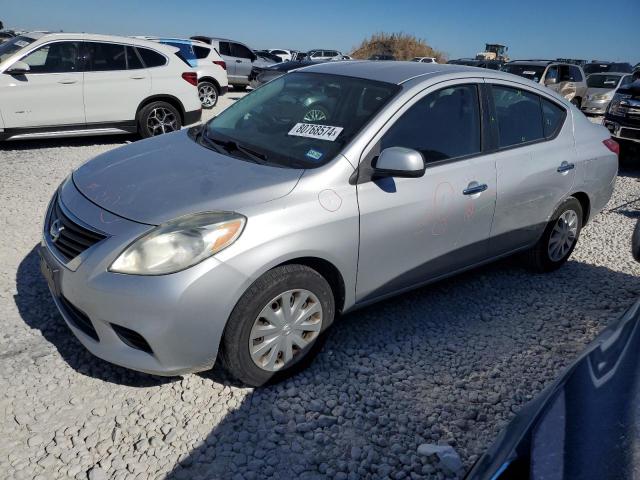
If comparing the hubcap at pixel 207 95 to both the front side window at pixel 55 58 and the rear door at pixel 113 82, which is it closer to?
the rear door at pixel 113 82

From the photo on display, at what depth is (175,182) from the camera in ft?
9.48

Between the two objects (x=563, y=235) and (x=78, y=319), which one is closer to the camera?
(x=78, y=319)

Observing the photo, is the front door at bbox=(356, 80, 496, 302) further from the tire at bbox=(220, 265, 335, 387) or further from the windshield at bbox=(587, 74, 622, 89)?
the windshield at bbox=(587, 74, 622, 89)

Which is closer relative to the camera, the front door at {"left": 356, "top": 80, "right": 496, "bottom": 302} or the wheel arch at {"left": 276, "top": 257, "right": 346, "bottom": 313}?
the wheel arch at {"left": 276, "top": 257, "right": 346, "bottom": 313}

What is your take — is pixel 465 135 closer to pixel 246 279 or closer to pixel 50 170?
pixel 246 279

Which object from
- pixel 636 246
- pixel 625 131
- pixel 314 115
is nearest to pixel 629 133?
pixel 625 131

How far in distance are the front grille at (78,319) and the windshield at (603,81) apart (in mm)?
18458

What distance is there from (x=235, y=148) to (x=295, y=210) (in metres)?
0.83

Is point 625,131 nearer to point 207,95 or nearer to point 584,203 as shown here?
point 584,203

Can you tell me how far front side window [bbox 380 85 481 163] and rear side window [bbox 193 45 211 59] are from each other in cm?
1063

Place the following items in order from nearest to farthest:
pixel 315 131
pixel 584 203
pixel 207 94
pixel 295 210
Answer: pixel 295 210 → pixel 315 131 → pixel 584 203 → pixel 207 94

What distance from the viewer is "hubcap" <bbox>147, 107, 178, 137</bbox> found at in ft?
27.6

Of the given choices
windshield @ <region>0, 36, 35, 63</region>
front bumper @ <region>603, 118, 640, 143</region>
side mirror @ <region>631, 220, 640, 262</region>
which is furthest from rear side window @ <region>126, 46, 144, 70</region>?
front bumper @ <region>603, 118, 640, 143</region>

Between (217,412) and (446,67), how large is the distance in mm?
2723
